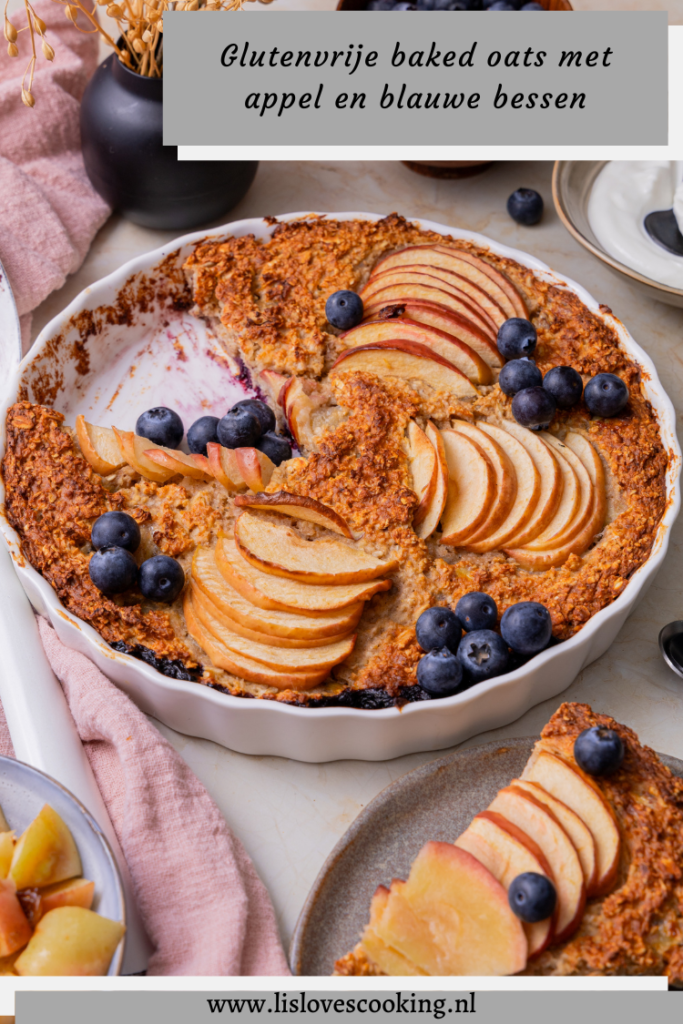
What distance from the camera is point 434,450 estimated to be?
2904mm

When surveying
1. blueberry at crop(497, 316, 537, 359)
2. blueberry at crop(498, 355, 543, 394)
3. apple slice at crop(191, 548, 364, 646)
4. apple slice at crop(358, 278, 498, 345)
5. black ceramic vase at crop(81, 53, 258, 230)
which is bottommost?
apple slice at crop(191, 548, 364, 646)

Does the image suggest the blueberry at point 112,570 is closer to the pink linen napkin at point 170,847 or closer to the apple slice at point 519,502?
the pink linen napkin at point 170,847

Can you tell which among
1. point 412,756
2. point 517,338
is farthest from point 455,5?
point 412,756

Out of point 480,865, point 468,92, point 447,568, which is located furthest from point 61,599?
point 468,92

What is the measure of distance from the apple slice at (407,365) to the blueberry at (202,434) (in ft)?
1.48

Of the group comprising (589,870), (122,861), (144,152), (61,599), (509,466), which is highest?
(144,152)

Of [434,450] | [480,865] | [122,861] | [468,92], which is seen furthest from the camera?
[468,92]

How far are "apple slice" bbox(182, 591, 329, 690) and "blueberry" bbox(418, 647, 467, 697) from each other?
0.87 feet

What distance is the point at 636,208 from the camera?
361 cm

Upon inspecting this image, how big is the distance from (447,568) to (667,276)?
4.98ft

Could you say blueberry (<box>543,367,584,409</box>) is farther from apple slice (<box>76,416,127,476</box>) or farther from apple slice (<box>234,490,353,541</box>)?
apple slice (<box>76,416,127,476</box>)

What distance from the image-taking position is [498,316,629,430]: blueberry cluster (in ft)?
9.79

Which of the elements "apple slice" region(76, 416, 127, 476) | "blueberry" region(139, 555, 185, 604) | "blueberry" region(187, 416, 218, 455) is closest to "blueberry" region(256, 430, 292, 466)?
"blueberry" region(187, 416, 218, 455)

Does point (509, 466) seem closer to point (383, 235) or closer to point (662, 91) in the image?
point (383, 235)
